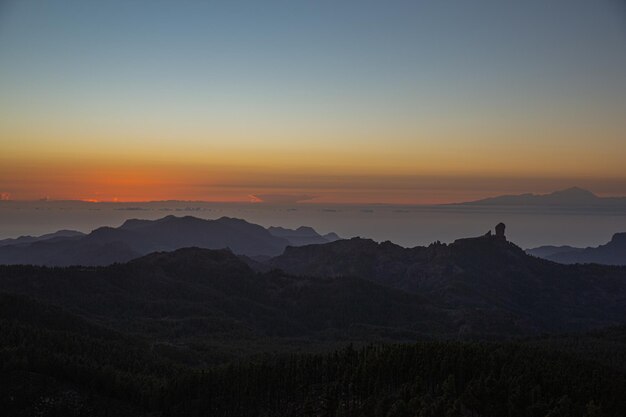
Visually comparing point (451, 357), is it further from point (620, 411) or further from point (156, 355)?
point (156, 355)

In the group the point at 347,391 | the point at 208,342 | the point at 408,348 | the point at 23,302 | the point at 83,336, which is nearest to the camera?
the point at 347,391

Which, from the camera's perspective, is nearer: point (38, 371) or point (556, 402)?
point (556, 402)

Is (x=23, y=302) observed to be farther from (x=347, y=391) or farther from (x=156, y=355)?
(x=347, y=391)

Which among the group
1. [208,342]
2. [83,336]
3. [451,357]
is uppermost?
[451,357]

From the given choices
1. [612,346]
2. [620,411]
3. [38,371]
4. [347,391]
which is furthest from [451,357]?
[612,346]

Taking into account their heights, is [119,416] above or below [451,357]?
below

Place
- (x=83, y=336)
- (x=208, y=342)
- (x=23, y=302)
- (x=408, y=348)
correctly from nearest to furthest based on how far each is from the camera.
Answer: (x=408, y=348), (x=83, y=336), (x=23, y=302), (x=208, y=342)
